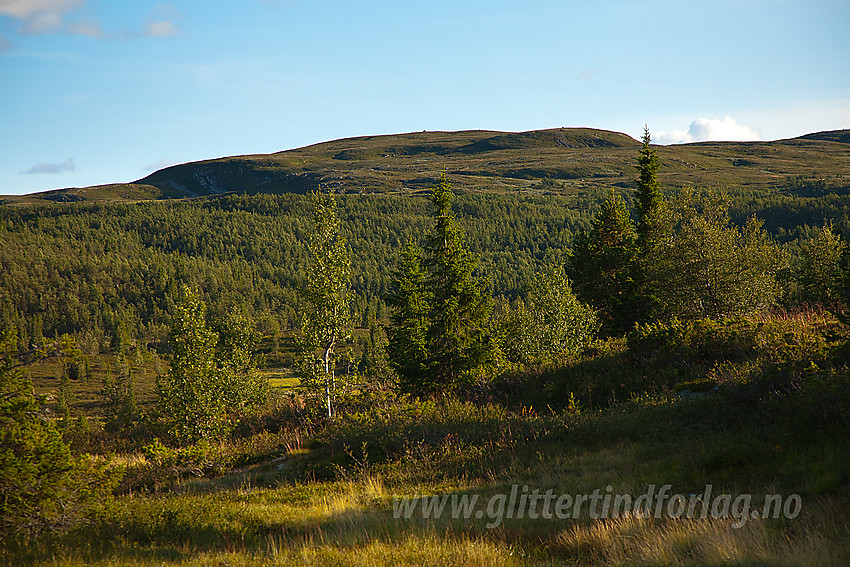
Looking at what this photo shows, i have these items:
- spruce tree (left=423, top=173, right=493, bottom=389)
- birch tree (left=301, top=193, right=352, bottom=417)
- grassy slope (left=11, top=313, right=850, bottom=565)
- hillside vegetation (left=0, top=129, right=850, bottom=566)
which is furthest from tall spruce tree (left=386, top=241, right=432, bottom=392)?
grassy slope (left=11, top=313, right=850, bottom=565)

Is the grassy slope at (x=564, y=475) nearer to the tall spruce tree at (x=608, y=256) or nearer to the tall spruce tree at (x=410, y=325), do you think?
the tall spruce tree at (x=410, y=325)

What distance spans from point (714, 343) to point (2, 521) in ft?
52.9

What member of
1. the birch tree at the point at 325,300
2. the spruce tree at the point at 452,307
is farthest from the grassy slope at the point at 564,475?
the spruce tree at the point at 452,307

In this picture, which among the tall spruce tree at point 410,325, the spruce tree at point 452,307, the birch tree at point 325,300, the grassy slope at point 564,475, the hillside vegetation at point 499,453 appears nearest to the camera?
the grassy slope at point 564,475

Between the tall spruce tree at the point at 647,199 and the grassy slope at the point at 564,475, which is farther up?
the tall spruce tree at the point at 647,199

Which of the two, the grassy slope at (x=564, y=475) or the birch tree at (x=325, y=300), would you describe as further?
the birch tree at (x=325, y=300)

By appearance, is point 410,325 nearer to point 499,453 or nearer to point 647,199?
point 647,199

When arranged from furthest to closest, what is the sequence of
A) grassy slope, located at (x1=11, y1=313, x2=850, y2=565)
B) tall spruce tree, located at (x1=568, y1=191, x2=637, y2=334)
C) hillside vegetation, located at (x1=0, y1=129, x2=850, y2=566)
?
tall spruce tree, located at (x1=568, y1=191, x2=637, y2=334), hillside vegetation, located at (x1=0, y1=129, x2=850, y2=566), grassy slope, located at (x1=11, y1=313, x2=850, y2=565)

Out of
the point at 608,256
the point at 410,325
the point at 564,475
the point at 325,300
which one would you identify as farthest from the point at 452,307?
the point at 564,475

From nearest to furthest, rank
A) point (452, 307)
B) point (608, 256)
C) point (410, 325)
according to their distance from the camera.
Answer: point (452, 307)
point (410, 325)
point (608, 256)

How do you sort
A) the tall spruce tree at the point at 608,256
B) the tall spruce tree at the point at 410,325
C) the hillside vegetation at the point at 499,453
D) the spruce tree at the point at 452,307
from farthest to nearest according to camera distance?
the tall spruce tree at the point at 608,256 → the tall spruce tree at the point at 410,325 → the spruce tree at the point at 452,307 → the hillside vegetation at the point at 499,453

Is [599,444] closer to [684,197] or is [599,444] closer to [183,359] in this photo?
[684,197]

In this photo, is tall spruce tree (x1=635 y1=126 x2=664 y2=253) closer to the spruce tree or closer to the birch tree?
the spruce tree

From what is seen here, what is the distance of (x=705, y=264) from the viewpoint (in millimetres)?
Answer: 22031
